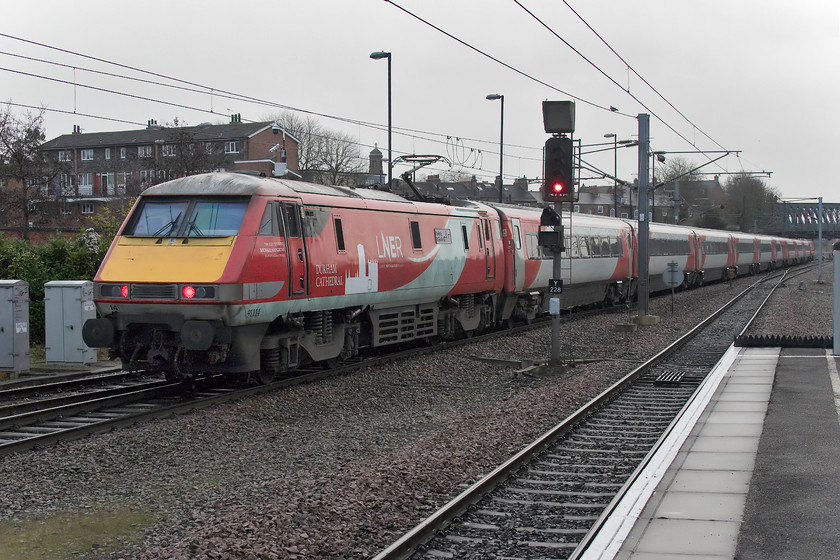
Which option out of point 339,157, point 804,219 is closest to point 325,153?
point 339,157

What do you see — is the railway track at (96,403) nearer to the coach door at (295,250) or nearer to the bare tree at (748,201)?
the coach door at (295,250)

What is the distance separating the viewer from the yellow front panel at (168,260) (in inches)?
487

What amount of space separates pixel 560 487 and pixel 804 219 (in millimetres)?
121039

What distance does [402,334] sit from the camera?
18.0 meters

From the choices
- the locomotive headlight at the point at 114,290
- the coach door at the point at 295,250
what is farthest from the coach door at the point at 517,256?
the locomotive headlight at the point at 114,290

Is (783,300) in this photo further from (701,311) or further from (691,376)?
(691,376)

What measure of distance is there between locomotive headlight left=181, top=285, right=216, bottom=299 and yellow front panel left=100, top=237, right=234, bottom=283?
106 millimetres

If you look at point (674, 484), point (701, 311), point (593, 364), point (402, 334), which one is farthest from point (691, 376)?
point (701, 311)

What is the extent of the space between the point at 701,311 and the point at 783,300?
7.22 meters

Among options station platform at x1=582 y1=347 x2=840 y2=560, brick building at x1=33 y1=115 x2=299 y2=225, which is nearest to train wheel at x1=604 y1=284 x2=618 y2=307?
station platform at x1=582 y1=347 x2=840 y2=560

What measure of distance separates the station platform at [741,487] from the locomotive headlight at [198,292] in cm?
610

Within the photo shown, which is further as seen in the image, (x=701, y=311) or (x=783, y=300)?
(x=783, y=300)

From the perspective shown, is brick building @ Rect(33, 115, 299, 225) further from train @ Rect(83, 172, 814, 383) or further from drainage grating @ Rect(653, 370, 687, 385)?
drainage grating @ Rect(653, 370, 687, 385)

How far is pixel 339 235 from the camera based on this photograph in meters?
15.0
